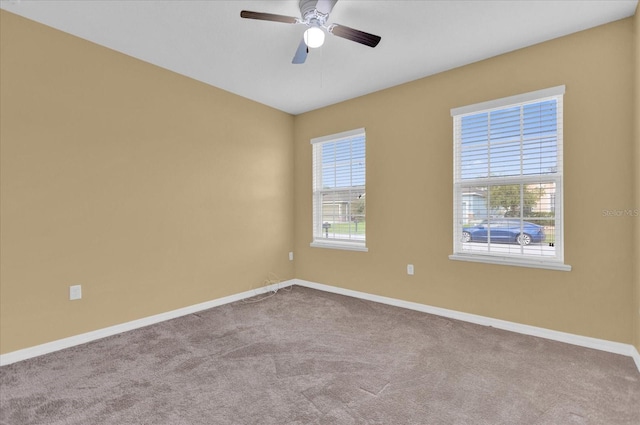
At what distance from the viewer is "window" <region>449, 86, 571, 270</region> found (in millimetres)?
2783

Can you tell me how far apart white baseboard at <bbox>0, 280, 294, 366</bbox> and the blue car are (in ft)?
9.37

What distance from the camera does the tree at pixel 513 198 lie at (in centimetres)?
287

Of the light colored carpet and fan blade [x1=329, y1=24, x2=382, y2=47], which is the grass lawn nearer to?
the light colored carpet

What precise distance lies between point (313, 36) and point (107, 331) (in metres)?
3.12

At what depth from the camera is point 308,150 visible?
472 cm

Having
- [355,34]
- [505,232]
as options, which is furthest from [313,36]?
[505,232]

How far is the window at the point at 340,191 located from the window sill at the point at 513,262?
1243 millimetres

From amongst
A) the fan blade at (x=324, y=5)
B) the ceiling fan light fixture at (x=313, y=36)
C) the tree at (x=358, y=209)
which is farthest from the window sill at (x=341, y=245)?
the fan blade at (x=324, y=5)

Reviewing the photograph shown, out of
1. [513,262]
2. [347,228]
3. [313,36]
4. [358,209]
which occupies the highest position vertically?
[313,36]

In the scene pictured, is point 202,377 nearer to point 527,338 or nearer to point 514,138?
point 527,338

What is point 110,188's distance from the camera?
9.55 feet

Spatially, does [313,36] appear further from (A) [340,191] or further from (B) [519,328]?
(B) [519,328]

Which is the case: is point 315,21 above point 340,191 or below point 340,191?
above

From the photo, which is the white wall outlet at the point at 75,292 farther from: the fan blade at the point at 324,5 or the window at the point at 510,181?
the window at the point at 510,181
